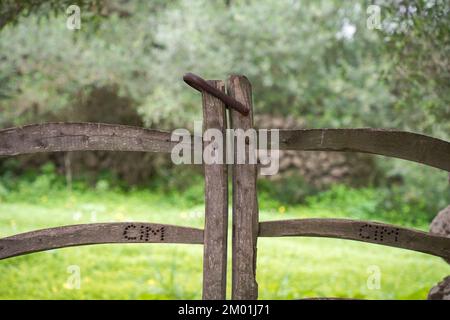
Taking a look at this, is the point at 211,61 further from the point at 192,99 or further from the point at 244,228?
the point at 244,228

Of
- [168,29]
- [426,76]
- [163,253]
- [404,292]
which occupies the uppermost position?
[168,29]

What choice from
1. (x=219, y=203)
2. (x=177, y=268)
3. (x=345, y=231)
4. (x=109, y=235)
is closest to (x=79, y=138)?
(x=109, y=235)

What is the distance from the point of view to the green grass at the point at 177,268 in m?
6.65

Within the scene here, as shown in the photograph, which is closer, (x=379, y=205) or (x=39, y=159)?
(x=379, y=205)

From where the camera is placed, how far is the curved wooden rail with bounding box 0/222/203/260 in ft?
9.65

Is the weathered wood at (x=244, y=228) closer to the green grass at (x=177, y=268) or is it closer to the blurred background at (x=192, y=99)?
the green grass at (x=177, y=268)

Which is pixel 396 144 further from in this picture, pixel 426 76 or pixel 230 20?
pixel 230 20

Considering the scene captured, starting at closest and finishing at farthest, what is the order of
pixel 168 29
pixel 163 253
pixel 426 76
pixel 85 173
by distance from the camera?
pixel 426 76 → pixel 163 253 → pixel 168 29 → pixel 85 173

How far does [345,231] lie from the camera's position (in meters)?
3.00

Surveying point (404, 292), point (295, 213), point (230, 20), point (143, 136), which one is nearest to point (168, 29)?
point (230, 20)

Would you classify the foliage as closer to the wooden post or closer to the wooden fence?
the wooden fence

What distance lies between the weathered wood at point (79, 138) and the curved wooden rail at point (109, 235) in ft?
1.27

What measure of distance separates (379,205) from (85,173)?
6793mm

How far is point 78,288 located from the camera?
6.73 meters
